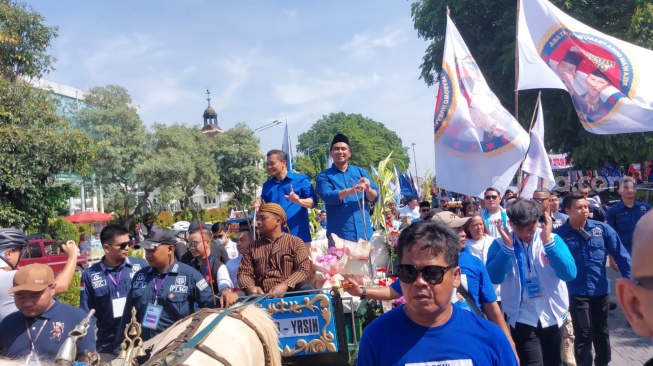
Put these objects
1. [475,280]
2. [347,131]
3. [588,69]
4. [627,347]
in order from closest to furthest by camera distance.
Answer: [475,280] < [627,347] < [588,69] < [347,131]

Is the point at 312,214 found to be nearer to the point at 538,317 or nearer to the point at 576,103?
the point at 576,103

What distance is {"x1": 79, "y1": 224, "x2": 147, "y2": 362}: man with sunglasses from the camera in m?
4.71

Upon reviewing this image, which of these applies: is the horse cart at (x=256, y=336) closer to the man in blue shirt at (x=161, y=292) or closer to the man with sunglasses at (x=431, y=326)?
the man in blue shirt at (x=161, y=292)

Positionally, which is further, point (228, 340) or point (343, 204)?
point (343, 204)

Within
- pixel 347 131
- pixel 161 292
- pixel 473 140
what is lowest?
pixel 161 292

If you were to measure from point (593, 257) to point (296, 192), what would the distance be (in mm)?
3010

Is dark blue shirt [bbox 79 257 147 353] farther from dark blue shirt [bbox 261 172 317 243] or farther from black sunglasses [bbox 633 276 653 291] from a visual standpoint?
black sunglasses [bbox 633 276 653 291]

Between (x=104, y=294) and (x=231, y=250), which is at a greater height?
(x=231, y=250)

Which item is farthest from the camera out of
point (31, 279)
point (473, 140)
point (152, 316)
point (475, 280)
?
point (473, 140)

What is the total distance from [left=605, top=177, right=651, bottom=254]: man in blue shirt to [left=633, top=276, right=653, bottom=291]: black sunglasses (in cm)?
666

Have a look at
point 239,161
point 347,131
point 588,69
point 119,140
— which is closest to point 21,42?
point 588,69

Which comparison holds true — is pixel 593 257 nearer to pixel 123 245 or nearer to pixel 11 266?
pixel 123 245

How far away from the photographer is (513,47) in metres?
22.3

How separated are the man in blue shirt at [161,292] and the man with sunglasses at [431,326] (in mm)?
2281
